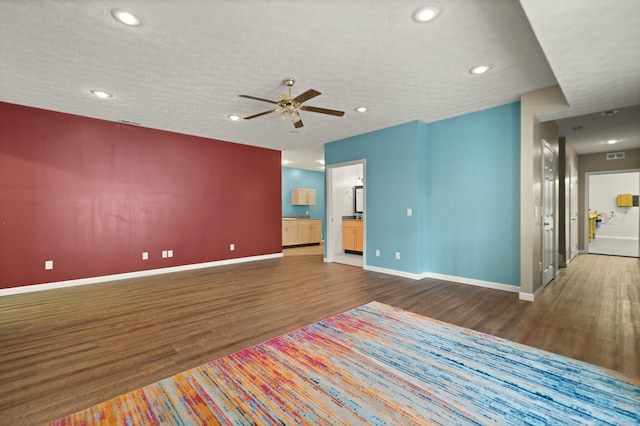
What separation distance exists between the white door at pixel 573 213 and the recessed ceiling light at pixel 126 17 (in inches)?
322

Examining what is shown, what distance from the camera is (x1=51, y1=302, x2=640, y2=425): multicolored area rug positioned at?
1.63 meters

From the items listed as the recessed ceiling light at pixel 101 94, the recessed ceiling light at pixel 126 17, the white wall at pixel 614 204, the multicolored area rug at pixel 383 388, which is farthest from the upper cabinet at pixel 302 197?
the white wall at pixel 614 204

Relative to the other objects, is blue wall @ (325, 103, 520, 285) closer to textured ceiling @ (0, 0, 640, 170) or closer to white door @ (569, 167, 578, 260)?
textured ceiling @ (0, 0, 640, 170)

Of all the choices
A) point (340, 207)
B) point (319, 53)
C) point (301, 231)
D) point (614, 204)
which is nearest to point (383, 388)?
point (319, 53)

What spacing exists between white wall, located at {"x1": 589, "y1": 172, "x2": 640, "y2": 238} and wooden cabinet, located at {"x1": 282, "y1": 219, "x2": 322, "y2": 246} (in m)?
10.4

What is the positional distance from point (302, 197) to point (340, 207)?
7.76 feet

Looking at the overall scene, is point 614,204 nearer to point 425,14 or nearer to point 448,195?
point 448,195

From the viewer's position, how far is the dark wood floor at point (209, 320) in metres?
2.03

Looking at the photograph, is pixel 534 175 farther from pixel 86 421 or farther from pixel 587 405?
pixel 86 421

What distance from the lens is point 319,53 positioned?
271cm

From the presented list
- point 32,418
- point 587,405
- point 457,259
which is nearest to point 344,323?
point 587,405

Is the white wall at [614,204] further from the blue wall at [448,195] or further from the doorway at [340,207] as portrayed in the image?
the blue wall at [448,195]

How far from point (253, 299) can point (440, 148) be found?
12.5 feet

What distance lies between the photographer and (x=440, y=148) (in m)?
4.79
